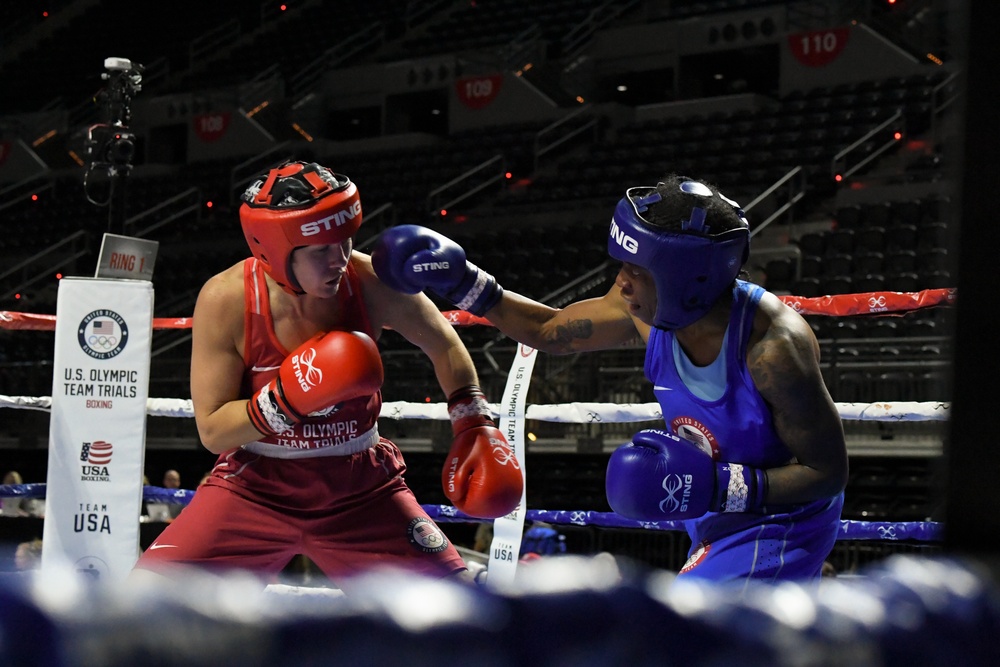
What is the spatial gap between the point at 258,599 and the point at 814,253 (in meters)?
10.3

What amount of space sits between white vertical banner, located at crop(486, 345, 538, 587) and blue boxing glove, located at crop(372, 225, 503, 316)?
1196 mm

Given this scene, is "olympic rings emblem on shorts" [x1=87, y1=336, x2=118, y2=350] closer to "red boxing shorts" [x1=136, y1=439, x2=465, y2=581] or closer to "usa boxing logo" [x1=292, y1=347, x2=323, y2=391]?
"red boxing shorts" [x1=136, y1=439, x2=465, y2=581]

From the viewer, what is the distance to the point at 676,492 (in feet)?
6.29

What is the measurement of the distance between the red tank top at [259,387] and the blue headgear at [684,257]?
699mm

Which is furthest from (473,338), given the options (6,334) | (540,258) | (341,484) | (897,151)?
(341,484)

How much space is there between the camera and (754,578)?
2010mm

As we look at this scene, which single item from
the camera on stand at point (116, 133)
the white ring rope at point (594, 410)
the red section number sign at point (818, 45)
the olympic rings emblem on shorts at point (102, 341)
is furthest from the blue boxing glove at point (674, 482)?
the red section number sign at point (818, 45)

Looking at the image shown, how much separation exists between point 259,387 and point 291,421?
0.19 m

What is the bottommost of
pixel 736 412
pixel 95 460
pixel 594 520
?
pixel 594 520

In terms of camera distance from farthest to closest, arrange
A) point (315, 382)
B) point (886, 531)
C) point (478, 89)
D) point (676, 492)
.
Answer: point (478, 89), point (886, 531), point (315, 382), point (676, 492)

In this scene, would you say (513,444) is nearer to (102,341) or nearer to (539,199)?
(102,341)

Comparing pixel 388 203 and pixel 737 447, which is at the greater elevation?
pixel 388 203

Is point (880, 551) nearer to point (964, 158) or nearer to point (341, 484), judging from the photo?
point (341, 484)

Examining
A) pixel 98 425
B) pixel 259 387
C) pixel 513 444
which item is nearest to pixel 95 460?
pixel 98 425
